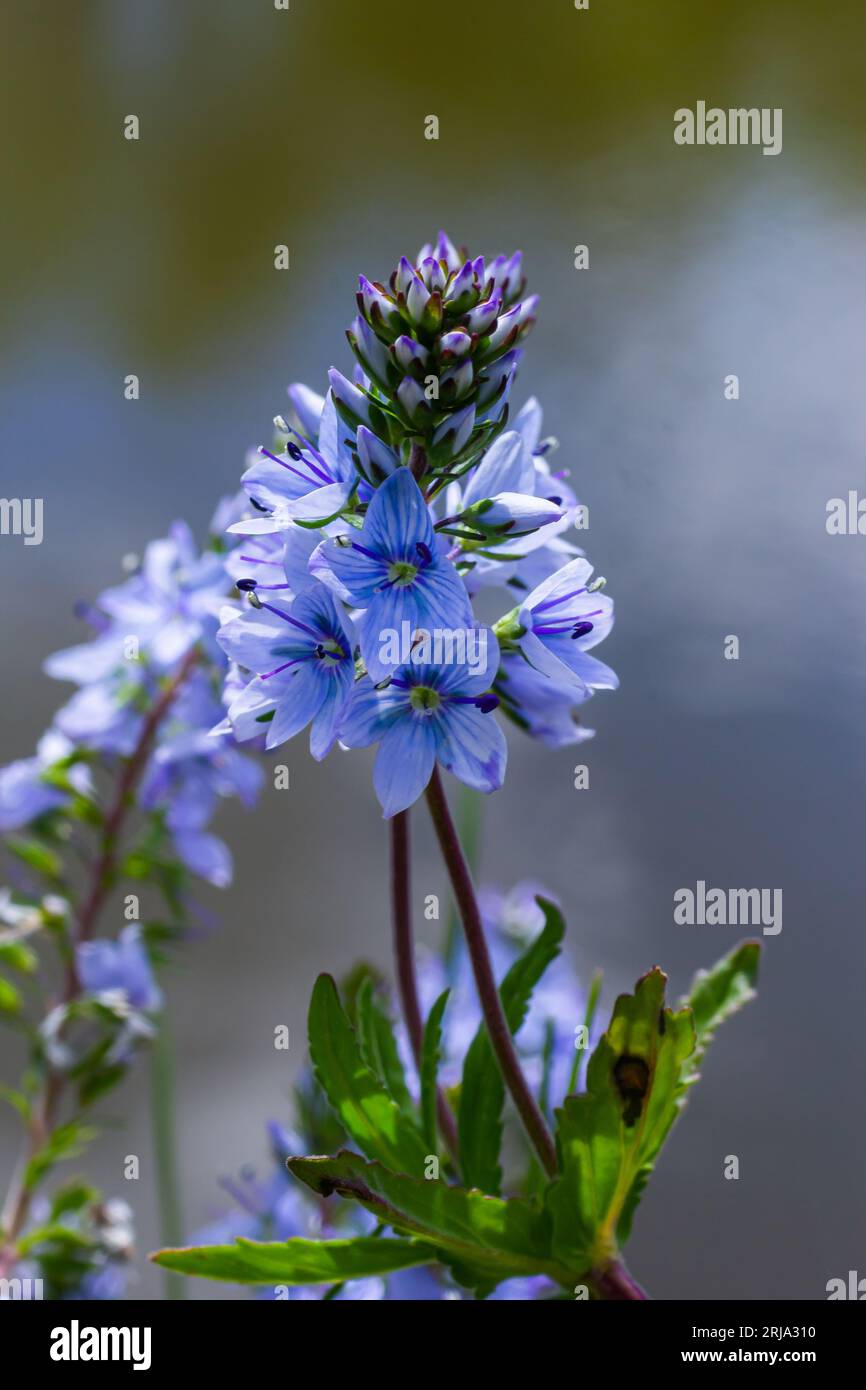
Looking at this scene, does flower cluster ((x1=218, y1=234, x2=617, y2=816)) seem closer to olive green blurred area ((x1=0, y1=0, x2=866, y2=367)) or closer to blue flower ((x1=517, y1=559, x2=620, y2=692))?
blue flower ((x1=517, y1=559, x2=620, y2=692))

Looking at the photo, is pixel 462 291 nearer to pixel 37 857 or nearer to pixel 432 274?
pixel 432 274

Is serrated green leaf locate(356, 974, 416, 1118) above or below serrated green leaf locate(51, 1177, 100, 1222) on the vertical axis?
above

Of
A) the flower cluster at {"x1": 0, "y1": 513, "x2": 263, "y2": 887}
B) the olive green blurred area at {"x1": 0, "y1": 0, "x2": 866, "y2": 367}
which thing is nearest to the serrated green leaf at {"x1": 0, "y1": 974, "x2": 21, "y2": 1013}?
the flower cluster at {"x1": 0, "y1": 513, "x2": 263, "y2": 887}

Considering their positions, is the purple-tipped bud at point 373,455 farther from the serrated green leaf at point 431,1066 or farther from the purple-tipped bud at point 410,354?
the serrated green leaf at point 431,1066

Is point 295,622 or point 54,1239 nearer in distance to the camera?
point 295,622

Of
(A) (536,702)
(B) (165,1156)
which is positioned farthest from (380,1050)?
(B) (165,1156)
